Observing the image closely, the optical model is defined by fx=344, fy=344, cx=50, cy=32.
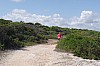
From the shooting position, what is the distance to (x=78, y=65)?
21422 millimetres

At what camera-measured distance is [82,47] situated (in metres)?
28.0

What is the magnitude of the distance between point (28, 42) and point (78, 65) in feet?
56.3

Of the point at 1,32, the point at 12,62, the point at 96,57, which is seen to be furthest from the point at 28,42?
the point at 12,62

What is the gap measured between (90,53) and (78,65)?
5.67 m

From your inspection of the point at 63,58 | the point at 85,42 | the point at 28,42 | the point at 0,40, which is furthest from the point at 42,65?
the point at 28,42

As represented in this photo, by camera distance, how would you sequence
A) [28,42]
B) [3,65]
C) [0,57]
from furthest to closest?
[28,42], [0,57], [3,65]

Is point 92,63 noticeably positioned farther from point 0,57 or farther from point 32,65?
point 0,57

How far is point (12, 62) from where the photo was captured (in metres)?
22.3

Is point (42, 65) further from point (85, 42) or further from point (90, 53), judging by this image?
point (85, 42)

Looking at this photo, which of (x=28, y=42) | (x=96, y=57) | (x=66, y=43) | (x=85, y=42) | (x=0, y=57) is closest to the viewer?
(x=0, y=57)

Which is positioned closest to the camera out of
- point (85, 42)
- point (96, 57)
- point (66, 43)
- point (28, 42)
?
point (96, 57)

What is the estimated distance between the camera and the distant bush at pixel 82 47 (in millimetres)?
26878

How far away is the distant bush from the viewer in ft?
88.2

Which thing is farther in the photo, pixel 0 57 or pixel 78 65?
pixel 0 57
